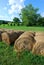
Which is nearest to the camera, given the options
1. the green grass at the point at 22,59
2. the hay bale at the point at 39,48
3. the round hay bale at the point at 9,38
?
the green grass at the point at 22,59

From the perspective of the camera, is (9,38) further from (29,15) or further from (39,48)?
(29,15)

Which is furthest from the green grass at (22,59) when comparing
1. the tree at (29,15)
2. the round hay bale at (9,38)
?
the tree at (29,15)

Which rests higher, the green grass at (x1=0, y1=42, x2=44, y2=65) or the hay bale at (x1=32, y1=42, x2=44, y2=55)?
the hay bale at (x1=32, y1=42, x2=44, y2=55)

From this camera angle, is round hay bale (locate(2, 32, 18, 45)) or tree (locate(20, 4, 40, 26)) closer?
round hay bale (locate(2, 32, 18, 45))

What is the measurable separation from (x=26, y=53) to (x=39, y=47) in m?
0.58

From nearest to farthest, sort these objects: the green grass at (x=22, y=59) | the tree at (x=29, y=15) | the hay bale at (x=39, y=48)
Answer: the green grass at (x=22, y=59), the hay bale at (x=39, y=48), the tree at (x=29, y=15)

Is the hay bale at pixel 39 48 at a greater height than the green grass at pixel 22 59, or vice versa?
the hay bale at pixel 39 48

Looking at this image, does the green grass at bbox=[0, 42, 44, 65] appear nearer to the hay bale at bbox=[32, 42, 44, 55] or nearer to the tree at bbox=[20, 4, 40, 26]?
the hay bale at bbox=[32, 42, 44, 55]

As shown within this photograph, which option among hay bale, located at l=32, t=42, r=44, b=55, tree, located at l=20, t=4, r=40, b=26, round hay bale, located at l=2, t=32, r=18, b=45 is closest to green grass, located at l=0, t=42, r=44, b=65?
hay bale, located at l=32, t=42, r=44, b=55

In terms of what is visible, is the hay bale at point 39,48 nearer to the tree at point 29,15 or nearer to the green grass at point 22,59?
the green grass at point 22,59

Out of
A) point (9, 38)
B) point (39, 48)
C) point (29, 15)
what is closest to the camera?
point (39, 48)

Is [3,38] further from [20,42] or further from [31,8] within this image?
[31,8]

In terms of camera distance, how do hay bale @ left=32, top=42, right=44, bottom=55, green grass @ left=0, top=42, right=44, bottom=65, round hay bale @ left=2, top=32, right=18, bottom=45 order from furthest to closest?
round hay bale @ left=2, top=32, right=18, bottom=45 → hay bale @ left=32, top=42, right=44, bottom=55 → green grass @ left=0, top=42, right=44, bottom=65

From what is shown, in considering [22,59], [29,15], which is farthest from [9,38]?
[29,15]
